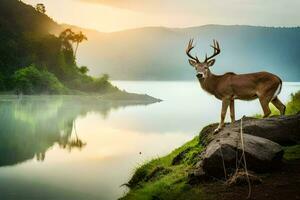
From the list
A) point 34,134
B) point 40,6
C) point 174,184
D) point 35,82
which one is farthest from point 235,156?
point 40,6

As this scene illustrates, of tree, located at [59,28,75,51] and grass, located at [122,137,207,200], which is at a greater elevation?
tree, located at [59,28,75,51]

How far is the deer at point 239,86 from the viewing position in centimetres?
1692

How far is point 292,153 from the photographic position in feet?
47.4

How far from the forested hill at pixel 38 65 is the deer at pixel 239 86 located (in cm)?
9712

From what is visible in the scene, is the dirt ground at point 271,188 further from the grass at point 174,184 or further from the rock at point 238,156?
the grass at point 174,184

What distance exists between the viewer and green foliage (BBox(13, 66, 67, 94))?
110812 millimetres

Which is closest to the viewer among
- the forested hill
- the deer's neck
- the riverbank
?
the riverbank

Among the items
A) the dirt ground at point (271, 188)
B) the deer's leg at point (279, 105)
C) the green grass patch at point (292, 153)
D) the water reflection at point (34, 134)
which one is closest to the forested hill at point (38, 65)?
the water reflection at point (34, 134)

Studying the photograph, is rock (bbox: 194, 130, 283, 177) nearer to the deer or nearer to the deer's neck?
the deer

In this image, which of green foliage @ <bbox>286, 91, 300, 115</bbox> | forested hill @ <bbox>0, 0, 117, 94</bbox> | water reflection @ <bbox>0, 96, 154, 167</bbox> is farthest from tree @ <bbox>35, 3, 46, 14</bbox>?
green foliage @ <bbox>286, 91, 300, 115</bbox>

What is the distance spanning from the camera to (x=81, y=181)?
25.5 metres

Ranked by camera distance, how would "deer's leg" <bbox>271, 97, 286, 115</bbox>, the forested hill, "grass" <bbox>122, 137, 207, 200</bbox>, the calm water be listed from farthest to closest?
the forested hill < the calm water < "deer's leg" <bbox>271, 97, 286, 115</bbox> < "grass" <bbox>122, 137, 207, 200</bbox>

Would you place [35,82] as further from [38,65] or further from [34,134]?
[34,134]

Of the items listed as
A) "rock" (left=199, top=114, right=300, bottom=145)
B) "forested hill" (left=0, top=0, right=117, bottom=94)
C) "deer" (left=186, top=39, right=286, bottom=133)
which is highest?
"forested hill" (left=0, top=0, right=117, bottom=94)
